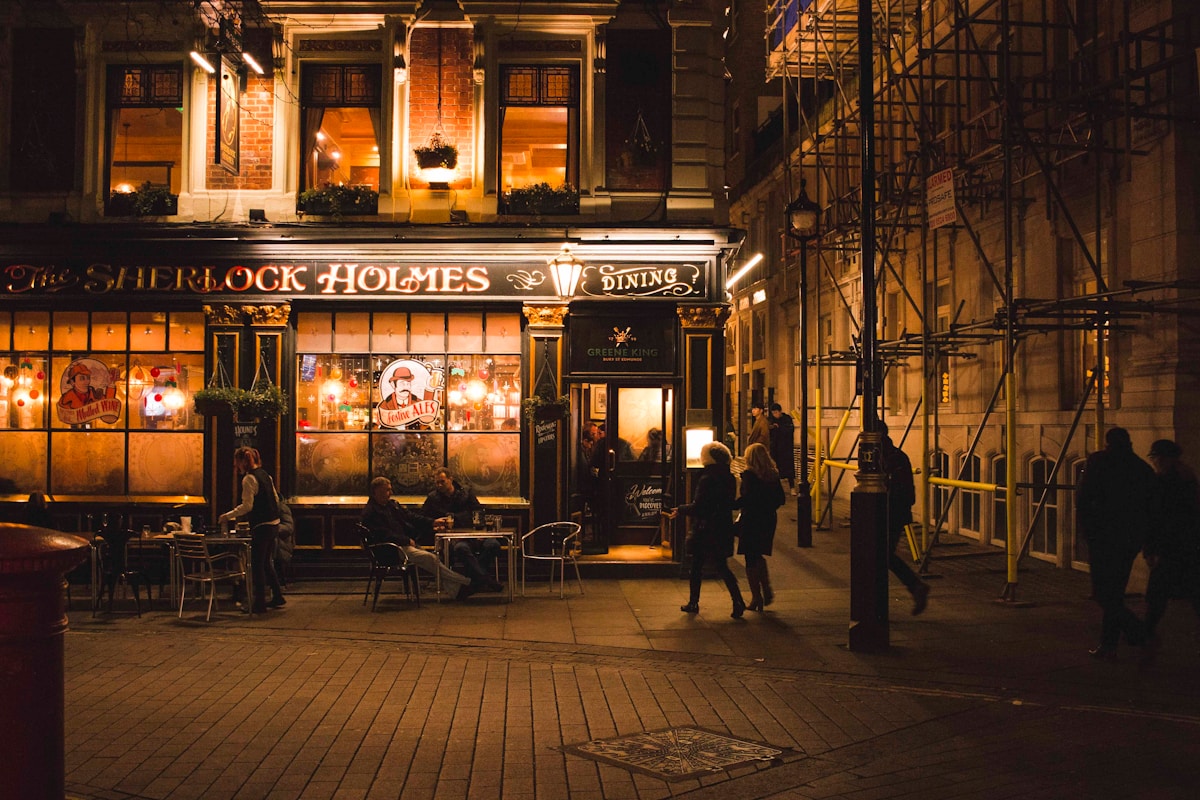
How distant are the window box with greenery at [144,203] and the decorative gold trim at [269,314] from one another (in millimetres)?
1859

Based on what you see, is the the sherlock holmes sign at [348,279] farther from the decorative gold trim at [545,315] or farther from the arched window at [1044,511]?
the arched window at [1044,511]

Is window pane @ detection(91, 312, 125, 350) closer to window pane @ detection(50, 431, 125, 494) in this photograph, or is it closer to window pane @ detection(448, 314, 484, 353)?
window pane @ detection(50, 431, 125, 494)

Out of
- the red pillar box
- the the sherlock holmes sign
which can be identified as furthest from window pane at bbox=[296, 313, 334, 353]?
the red pillar box

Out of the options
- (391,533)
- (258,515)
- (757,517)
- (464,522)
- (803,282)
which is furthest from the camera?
(803,282)

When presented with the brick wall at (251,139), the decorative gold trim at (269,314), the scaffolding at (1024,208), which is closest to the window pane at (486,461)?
the decorative gold trim at (269,314)

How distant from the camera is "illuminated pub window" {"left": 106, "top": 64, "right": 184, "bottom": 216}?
15617 mm

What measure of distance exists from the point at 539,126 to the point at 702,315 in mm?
3574

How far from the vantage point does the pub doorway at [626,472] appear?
15.7 meters

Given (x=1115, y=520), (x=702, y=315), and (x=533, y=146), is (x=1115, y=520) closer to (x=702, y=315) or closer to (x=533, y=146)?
(x=702, y=315)

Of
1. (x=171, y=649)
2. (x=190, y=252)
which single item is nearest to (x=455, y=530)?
(x=171, y=649)

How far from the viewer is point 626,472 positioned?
1572 centimetres

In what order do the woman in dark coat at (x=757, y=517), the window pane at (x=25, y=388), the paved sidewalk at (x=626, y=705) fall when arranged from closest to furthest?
1. the paved sidewalk at (x=626, y=705)
2. the woman in dark coat at (x=757, y=517)
3. the window pane at (x=25, y=388)

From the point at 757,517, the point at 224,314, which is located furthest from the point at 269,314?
the point at 757,517

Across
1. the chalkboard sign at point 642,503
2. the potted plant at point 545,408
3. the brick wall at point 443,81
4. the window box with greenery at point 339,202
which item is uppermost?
the brick wall at point 443,81
